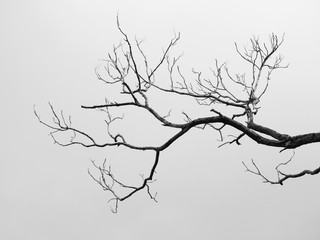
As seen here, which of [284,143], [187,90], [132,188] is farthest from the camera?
[187,90]

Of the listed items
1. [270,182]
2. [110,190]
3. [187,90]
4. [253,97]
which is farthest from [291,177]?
[110,190]

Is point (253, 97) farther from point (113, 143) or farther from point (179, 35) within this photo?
point (113, 143)

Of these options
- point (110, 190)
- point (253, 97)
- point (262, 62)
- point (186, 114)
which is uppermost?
point (262, 62)

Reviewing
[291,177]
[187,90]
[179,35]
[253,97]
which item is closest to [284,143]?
[291,177]

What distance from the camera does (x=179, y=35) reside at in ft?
24.9

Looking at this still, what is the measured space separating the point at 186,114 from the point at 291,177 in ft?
6.04

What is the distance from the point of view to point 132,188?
7109mm

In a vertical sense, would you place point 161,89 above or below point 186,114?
above

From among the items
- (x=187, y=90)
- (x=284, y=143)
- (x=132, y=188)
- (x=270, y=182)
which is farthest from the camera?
(x=187, y=90)

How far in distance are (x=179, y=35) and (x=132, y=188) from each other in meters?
2.76

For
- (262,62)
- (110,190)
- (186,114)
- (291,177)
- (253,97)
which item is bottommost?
(291,177)

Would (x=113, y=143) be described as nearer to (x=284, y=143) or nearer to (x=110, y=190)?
(x=110, y=190)

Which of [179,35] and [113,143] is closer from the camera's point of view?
[113,143]

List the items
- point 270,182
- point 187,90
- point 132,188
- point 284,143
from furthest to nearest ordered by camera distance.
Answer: point 187,90
point 132,188
point 270,182
point 284,143
